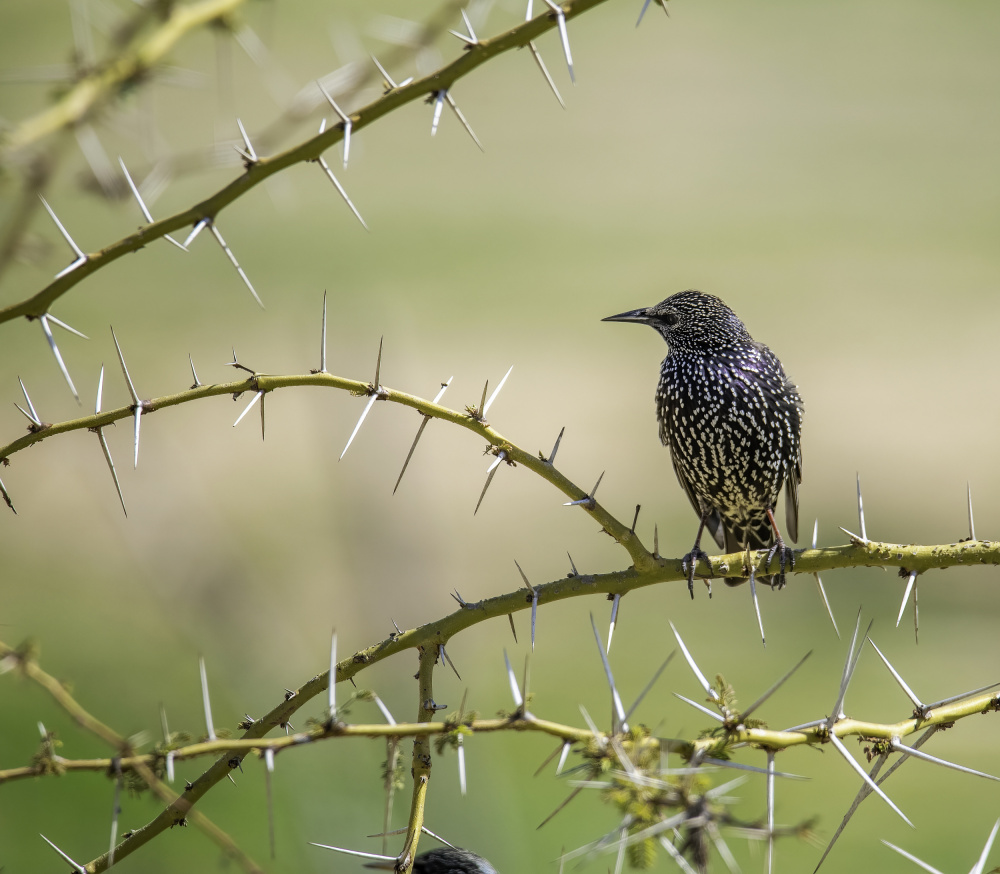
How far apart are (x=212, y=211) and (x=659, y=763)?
1.57 m

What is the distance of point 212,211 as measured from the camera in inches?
92.0

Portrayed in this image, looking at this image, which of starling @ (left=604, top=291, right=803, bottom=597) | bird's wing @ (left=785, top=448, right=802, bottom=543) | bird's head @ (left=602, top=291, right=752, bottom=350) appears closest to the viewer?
starling @ (left=604, top=291, right=803, bottom=597)

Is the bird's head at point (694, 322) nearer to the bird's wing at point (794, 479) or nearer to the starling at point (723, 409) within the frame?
the starling at point (723, 409)

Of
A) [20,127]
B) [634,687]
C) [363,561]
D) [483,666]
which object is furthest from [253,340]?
[20,127]

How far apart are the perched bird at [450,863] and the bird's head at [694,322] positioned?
2747mm

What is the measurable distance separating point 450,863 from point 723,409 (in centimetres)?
255

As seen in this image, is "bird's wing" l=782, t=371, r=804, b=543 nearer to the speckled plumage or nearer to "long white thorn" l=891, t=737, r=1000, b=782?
the speckled plumage

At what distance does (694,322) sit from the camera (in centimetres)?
539

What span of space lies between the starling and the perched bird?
75.0 inches

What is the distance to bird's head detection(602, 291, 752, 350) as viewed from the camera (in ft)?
17.5

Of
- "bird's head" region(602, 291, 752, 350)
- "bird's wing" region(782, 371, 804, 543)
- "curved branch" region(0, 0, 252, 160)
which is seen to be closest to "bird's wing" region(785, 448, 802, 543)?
"bird's wing" region(782, 371, 804, 543)

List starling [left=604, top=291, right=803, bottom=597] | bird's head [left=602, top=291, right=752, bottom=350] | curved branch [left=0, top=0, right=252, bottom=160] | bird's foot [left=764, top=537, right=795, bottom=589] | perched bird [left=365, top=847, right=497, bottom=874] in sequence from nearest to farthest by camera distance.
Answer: curved branch [left=0, top=0, right=252, bottom=160], bird's foot [left=764, top=537, right=795, bottom=589], perched bird [left=365, top=847, right=497, bottom=874], starling [left=604, top=291, right=803, bottom=597], bird's head [left=602, top=291, right=752, bottom=350]

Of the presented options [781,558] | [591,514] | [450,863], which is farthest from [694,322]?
[450,863]

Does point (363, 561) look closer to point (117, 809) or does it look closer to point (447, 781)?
point (447, 781)
